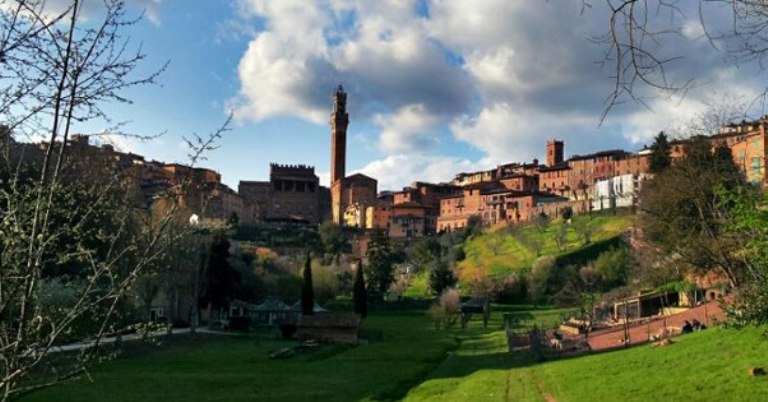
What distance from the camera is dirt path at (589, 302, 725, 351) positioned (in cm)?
3309

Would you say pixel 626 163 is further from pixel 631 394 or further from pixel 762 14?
pixel 762 14

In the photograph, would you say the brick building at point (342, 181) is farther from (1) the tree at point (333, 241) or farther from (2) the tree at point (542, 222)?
(2) the tree at point (542, 222)

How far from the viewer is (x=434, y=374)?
28656 mm

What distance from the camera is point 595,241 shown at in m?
91.3

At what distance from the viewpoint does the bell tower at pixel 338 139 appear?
164750mm

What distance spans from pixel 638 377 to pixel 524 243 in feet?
276

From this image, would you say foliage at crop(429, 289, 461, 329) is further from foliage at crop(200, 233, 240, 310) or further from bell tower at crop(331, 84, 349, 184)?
bell tower at crop(331, 84, 349, 184)

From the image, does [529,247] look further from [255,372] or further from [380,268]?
[255,372]

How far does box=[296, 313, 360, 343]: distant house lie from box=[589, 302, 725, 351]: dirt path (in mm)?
15154

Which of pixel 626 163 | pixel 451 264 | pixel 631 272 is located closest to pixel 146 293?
pixel 631 272

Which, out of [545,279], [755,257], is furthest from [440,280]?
[755,257]

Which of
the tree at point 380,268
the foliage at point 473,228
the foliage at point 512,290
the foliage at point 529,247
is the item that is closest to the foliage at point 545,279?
the foliage at point 512,290

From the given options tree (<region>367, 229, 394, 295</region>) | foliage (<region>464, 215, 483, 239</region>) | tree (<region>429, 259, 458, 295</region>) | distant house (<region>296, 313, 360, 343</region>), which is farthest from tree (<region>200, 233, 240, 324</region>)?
foliage (<region>464, 215, 483, 239</region>)

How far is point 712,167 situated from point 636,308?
15287 millimetres
